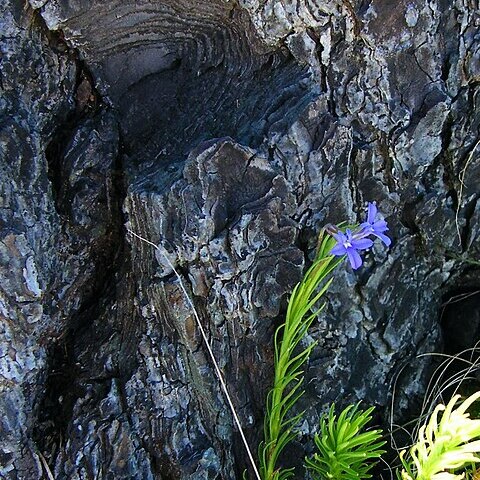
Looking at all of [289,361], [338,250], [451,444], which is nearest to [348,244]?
[338,250]

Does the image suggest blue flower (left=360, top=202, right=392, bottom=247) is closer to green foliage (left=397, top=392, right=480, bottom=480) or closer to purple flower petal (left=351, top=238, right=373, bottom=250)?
purple flower petal (left=351, top=238, right=373, bottom=250)

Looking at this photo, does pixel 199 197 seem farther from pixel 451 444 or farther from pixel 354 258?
pixel 451 444

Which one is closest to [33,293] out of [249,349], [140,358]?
[140,358]

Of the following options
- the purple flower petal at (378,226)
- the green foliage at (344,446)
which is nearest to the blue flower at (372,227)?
the purple flower petal at (378,226)

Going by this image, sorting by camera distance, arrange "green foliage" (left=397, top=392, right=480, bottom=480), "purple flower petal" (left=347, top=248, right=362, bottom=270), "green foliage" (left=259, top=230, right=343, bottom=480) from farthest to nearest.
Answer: "green foliage" (left=259, top=230, right=343, bottom=480)
"purple flower petal" (left=347, top=248, right=362, bottom=270)
"green foliage" (left=397, top=392, right=480, bottom=480)

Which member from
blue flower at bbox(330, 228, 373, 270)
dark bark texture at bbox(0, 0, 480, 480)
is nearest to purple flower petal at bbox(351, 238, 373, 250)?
blue flower at bbox(330, 228, 373, 270)

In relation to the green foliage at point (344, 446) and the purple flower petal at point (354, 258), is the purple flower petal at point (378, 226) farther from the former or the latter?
the green foliage at point (344, 446)
